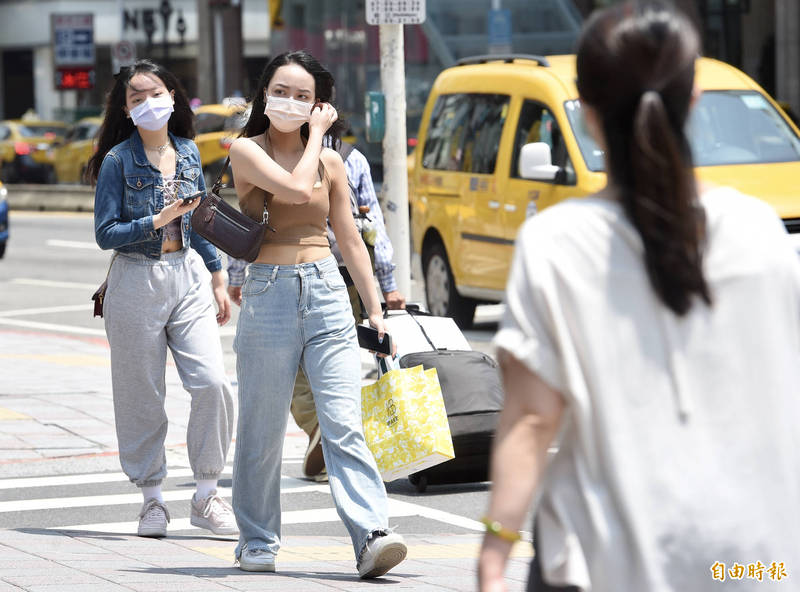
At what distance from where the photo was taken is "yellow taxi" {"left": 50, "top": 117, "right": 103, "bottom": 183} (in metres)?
35.3

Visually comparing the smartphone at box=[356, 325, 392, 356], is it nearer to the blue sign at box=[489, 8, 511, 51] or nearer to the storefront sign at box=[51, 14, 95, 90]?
the blue sign at box=[489, 8, 511, 51]

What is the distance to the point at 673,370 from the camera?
2.35m

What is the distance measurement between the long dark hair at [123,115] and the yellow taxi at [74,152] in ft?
96.4

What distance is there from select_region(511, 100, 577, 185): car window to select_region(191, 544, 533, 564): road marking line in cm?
537

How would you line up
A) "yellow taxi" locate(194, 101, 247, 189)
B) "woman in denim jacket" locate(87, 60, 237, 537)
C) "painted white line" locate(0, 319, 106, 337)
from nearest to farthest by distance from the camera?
"woman in denim jacket" locate(87, 60, 237, 537) → "painted white line" locate(0, 319, 106, 337) → "yellow taxi" locate(194, 101, 247, 189)

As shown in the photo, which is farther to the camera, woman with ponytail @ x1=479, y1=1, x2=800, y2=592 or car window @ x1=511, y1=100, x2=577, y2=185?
car window @ x1=511, y1=100, x2=577, y2=185

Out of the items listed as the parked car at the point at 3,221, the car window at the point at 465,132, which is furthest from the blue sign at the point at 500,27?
the car window at the point at 465,132

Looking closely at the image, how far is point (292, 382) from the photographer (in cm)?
518

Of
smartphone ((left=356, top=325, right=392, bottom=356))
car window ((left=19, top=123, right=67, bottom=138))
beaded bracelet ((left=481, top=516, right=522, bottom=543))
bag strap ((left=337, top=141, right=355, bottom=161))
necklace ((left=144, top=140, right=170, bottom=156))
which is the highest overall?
necklace ((left=144, top=140, right=170, bottom=156))

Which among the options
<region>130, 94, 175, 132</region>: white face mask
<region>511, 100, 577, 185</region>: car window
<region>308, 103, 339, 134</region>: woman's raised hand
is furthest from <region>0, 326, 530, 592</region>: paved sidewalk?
<region>511, 100, 577, 185</region>: car window

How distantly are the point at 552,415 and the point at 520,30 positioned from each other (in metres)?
25.0

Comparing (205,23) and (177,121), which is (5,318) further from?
(205,23)

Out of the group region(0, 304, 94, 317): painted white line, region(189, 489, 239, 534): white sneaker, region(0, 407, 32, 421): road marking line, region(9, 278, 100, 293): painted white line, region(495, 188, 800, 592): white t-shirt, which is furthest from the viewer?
region(9, 278, 100, 293): painted white line

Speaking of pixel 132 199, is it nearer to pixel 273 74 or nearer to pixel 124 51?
pixel 273 74
